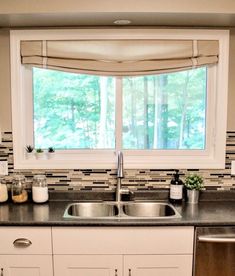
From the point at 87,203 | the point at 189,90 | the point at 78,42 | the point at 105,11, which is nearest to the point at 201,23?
the point at 189,90

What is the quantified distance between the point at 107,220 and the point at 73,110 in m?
0.95

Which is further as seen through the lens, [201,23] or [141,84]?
[141,84]

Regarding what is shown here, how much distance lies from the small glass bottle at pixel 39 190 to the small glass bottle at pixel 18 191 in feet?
0.27

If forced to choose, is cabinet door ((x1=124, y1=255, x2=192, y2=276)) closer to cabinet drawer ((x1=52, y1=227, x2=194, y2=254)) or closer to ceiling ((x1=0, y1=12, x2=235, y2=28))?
cabinet drawer ((x1=52, y1=227, x2=194, y2=254))

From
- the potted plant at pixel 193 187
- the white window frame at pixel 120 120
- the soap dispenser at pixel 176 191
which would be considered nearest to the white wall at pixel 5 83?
the white window frame at pixel 120 120

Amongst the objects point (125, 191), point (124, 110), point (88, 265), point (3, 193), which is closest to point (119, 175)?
point (125, 191)

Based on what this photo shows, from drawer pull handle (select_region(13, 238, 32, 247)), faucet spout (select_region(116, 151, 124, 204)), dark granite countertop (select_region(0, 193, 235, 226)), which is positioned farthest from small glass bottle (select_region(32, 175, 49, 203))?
faucet spout (select_region(116, 151, 124, 204))

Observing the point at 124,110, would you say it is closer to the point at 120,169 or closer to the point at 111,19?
the point at 120,169

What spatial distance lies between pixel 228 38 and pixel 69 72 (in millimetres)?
1186

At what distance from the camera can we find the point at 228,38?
2330mm

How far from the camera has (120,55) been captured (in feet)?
7.71

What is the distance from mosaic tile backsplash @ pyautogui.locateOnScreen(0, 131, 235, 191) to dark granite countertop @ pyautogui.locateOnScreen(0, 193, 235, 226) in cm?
13

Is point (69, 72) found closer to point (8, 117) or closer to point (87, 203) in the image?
point (8, 117)

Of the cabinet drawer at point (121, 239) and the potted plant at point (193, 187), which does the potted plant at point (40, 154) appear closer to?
the cabinet drawer at point (121, 239)
